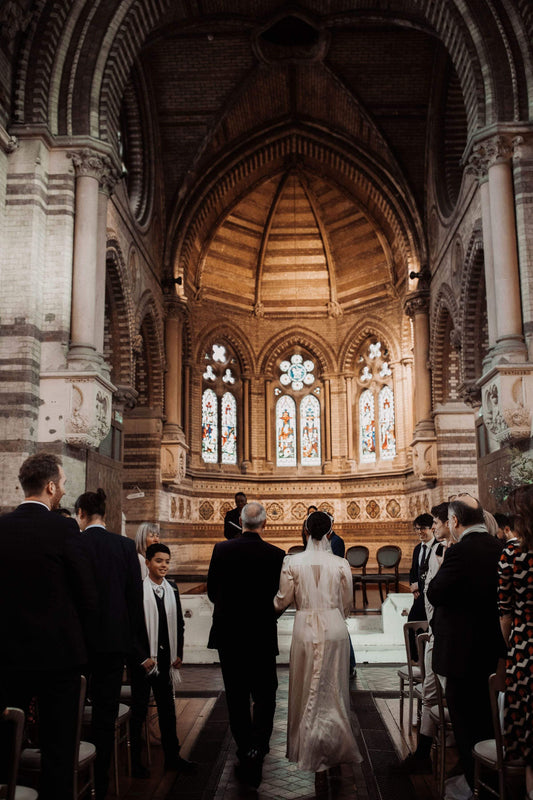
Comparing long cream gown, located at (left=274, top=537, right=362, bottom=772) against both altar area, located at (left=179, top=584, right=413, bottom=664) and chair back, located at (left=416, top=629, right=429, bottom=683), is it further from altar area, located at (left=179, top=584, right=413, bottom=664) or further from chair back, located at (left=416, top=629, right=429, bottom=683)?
altar area, located at (left=179, top=584, right=413, bottom=664)

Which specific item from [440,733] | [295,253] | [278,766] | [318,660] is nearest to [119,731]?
[278,766]

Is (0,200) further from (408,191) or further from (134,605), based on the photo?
(408,191)

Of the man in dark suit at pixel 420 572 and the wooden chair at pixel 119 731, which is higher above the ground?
the man in dark suit at pixel 420 572

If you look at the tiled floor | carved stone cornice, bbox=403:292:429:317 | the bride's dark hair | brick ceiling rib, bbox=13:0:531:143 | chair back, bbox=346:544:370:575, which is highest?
brick ceiling rib, bbox=13:0:531:143

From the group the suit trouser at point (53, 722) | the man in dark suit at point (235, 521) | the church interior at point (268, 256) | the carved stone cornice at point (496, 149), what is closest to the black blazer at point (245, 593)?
the suit trouser at point (53, 722)

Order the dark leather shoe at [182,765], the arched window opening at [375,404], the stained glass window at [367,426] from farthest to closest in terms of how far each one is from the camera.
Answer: the stained glass window at [367,426] < the arched window opening at [375,404] < the dark leather shoe at [182,765]

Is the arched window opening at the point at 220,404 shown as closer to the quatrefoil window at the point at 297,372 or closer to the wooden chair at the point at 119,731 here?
the quatrefoil window at the point at 297,372

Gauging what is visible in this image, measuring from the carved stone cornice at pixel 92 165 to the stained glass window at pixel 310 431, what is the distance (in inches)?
527

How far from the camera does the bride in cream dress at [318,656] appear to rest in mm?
4871

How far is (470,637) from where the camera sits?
414 cm

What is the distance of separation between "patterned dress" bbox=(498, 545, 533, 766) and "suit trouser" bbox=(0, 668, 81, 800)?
1.94 meters

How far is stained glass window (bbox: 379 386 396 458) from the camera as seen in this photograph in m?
23.0

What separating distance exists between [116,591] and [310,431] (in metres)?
20.4

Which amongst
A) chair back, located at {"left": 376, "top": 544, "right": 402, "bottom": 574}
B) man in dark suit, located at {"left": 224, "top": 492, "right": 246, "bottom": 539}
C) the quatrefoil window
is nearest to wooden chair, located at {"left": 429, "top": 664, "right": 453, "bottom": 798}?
man in dark suit, located at {"left": 224, "top": 492, "right": 246, "bottom": 539}
